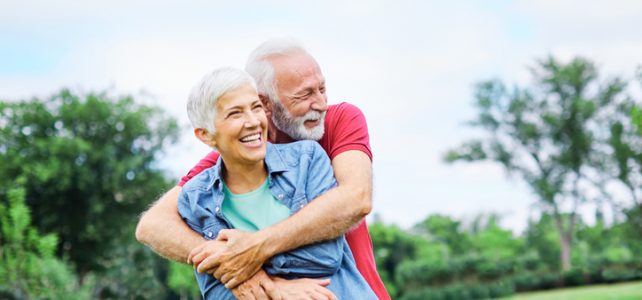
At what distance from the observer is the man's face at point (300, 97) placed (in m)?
3.14

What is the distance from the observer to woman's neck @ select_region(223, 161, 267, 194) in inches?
108

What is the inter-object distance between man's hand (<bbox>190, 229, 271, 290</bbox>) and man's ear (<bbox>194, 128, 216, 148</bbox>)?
335mm

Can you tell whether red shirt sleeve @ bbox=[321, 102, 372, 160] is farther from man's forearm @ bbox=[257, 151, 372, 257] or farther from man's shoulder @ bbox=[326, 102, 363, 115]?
man's forearm @ bbox=[257, 151, 372, 257]

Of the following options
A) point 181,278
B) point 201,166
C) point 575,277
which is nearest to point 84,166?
point 181,278

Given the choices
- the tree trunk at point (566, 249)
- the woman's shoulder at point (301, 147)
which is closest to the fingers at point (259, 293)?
the woman's shoulder at point (301, 147)

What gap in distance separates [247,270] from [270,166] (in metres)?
0.39

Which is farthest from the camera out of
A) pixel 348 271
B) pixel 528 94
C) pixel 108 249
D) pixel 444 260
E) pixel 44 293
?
pixel 528 94

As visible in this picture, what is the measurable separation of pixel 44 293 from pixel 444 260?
25205mm

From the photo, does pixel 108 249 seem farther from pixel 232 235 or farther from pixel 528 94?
pixel 232 235

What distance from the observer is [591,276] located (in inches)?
1564

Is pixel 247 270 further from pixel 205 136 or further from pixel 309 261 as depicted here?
pixel 205 136

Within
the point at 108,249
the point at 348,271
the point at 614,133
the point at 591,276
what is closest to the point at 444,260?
the point at 591,276

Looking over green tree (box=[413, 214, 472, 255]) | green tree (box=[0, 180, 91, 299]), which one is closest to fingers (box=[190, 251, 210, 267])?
green tree (box=[0, 180, 91, 299])

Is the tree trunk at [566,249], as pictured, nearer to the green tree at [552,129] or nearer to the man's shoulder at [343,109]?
the green tree at [552,129]
